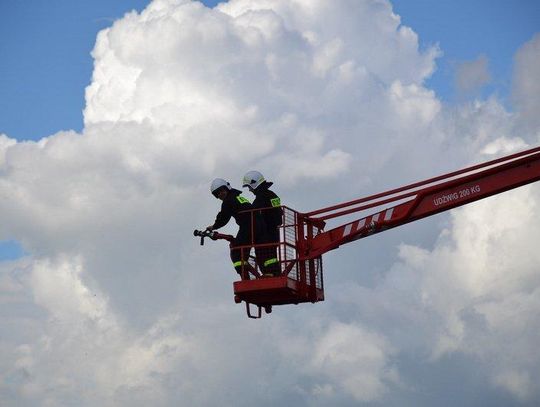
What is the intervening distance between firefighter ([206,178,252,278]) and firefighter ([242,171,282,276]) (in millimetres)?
245

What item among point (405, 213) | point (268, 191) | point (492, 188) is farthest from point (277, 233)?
point (492, 188)

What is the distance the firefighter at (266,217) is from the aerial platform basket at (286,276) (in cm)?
2

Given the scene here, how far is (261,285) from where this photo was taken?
23.9 metres

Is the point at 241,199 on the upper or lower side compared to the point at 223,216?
upper

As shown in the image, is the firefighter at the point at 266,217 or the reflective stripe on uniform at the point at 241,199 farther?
the reflective stripe on uniform at the point at 241,199

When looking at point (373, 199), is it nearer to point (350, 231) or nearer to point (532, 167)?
point (350, 231)

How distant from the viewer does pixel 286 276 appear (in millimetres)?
24000

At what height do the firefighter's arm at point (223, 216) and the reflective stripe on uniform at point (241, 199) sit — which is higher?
the reflective stripe on uniform at point (241, 199)

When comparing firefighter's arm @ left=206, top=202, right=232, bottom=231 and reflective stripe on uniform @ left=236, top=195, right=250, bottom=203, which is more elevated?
reflective stripe on uniform @ left=236, top=195, right=250, bottom=203

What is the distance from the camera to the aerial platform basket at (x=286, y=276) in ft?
78.6

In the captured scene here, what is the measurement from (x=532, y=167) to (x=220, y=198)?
6.87 metres

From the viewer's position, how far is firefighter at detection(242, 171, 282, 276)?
24406 millimetres

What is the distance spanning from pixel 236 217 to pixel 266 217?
0.67m

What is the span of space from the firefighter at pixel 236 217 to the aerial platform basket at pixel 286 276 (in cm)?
15
